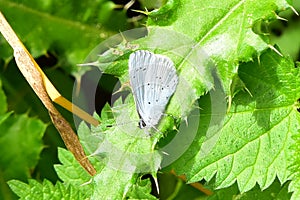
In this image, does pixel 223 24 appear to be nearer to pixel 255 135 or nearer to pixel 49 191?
pixel 255 135

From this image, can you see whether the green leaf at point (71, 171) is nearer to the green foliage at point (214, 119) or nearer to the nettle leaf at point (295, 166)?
the green foliage at point (214, 119)

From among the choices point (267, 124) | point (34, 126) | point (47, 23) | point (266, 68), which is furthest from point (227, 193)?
point (47, 23)

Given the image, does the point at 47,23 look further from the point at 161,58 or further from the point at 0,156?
the point at 161,58

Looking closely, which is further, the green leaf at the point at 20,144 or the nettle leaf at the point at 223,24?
the green leaf at the point at 20,144

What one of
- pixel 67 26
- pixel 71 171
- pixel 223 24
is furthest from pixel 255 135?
pixel 67 26

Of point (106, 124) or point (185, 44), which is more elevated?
point (185, 44)

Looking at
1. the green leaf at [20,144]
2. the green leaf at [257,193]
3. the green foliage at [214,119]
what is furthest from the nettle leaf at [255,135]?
the green leaf at [20,144]

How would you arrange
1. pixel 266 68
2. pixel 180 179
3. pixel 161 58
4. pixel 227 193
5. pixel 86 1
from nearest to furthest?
pixel 161 58 < pixel 266 68 < pixel 227 193 < pixel 180 179 < pixel 86 1
